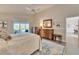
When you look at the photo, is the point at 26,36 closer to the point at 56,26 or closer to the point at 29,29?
the point at 29,29

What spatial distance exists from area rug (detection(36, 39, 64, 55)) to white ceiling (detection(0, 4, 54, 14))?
0.51 m

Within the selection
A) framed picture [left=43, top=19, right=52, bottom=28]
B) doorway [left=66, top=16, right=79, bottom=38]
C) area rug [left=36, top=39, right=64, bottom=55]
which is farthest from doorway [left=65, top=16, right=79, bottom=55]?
framed picture [left=43, top=19, right=52, bottom=28]

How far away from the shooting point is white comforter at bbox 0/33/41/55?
81.2 inches

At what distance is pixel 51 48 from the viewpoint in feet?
7.08

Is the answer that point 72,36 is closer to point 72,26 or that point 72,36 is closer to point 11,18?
point 72,26

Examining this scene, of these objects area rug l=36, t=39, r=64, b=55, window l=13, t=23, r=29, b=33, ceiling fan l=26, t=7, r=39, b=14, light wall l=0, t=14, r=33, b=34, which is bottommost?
area rug l=36, t=39, r=64, b=55

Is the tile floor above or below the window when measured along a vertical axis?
below

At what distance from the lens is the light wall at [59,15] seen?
205 cm

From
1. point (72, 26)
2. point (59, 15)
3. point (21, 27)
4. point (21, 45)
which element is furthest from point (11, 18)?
point (72, 26)

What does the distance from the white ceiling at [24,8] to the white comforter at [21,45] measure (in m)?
0.39

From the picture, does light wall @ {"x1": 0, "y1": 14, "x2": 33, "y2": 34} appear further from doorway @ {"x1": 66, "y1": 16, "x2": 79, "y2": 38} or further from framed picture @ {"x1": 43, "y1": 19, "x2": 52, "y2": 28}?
doorway @ {"x1": 66, "y1": 16, "x2": 79, "y2": 38}

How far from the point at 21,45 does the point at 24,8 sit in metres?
0.59
